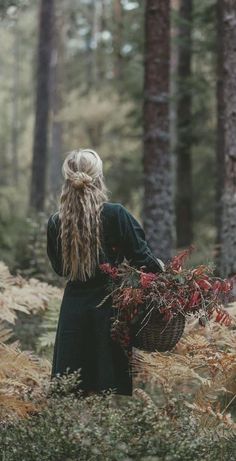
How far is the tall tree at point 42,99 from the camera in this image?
18.7 meters

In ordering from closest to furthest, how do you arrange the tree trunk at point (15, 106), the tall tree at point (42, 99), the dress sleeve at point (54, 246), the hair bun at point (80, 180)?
the hair bun at point (80, 180) → the dress sleeve at point (54, 246) → the tall tree at point (42, 99) → the tree trunk at point (15, 106)

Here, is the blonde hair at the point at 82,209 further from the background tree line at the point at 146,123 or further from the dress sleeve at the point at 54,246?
the background tree line at the point at 146,123

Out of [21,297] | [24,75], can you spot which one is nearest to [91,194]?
[21,297]

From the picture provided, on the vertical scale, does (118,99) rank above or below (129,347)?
above

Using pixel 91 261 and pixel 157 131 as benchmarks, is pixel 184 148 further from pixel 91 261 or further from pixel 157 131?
pixel 91 261

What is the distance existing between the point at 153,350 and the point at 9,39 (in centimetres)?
4845

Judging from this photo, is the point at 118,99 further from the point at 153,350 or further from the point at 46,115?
the point at 153,350

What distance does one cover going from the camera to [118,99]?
95.5ft

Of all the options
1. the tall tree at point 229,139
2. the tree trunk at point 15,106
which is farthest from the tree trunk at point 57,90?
the tall tree at point 229,139

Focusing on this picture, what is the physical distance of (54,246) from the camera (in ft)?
18.0

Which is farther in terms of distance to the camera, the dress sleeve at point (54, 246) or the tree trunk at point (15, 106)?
the tree trunk at point (15, 106)

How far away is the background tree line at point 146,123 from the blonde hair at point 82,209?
109 cm

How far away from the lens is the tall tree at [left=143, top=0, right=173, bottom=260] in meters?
10.5

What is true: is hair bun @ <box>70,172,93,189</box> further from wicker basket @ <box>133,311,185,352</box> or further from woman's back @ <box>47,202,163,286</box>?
wicker basket @ <box>133,311,185,352</box>
